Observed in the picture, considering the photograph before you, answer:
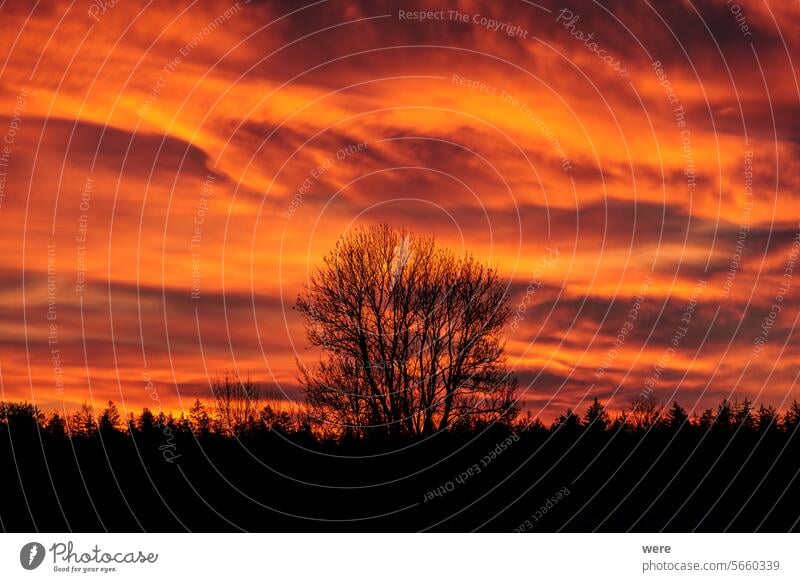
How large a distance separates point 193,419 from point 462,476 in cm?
1164

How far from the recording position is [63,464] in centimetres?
4375

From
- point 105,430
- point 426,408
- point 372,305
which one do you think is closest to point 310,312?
point 372,305

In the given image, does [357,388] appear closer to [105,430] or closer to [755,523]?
[105,430]
